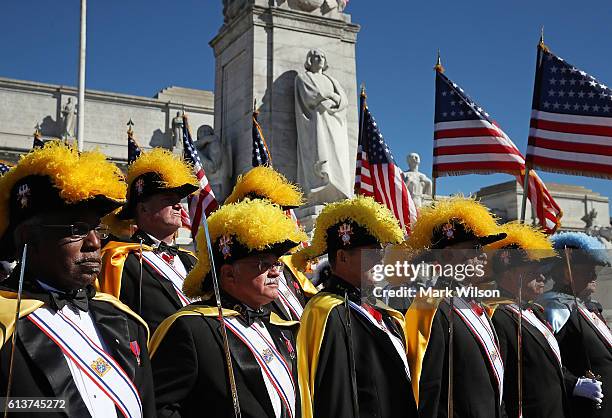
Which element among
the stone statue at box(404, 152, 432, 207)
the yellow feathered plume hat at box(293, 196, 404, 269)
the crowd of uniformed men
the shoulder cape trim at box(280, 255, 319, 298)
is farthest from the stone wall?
the yellow feathered plume hat at box(293, 196, 404, 269)

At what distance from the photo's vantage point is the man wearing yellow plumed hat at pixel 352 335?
3.97 meters

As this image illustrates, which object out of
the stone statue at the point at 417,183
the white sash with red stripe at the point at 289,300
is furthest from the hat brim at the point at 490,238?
the stone statue at the point at 417,183

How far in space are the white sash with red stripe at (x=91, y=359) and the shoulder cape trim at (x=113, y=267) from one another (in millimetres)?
2154

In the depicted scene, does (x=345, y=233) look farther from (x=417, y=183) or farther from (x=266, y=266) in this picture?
(x=417, y=183)

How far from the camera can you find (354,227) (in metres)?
4.57

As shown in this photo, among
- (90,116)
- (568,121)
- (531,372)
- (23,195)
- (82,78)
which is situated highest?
(90,116)

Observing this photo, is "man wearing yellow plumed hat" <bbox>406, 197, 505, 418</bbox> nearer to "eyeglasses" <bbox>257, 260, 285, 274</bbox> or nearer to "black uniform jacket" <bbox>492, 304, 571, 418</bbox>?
"black uniform jacket" <bbox>492, 304, 571, 418</bbox>

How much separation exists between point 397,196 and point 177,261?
4198 millimetres

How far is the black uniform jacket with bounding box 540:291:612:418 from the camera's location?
558 cm

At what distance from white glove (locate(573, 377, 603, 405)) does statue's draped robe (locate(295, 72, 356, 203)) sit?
24.1ft

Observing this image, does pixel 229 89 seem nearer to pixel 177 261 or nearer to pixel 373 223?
pixel 177 261

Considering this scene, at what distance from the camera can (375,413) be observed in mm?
4062

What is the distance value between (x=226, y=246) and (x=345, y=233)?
94 cm

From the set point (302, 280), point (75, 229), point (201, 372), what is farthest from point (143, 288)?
point (75, 229)
